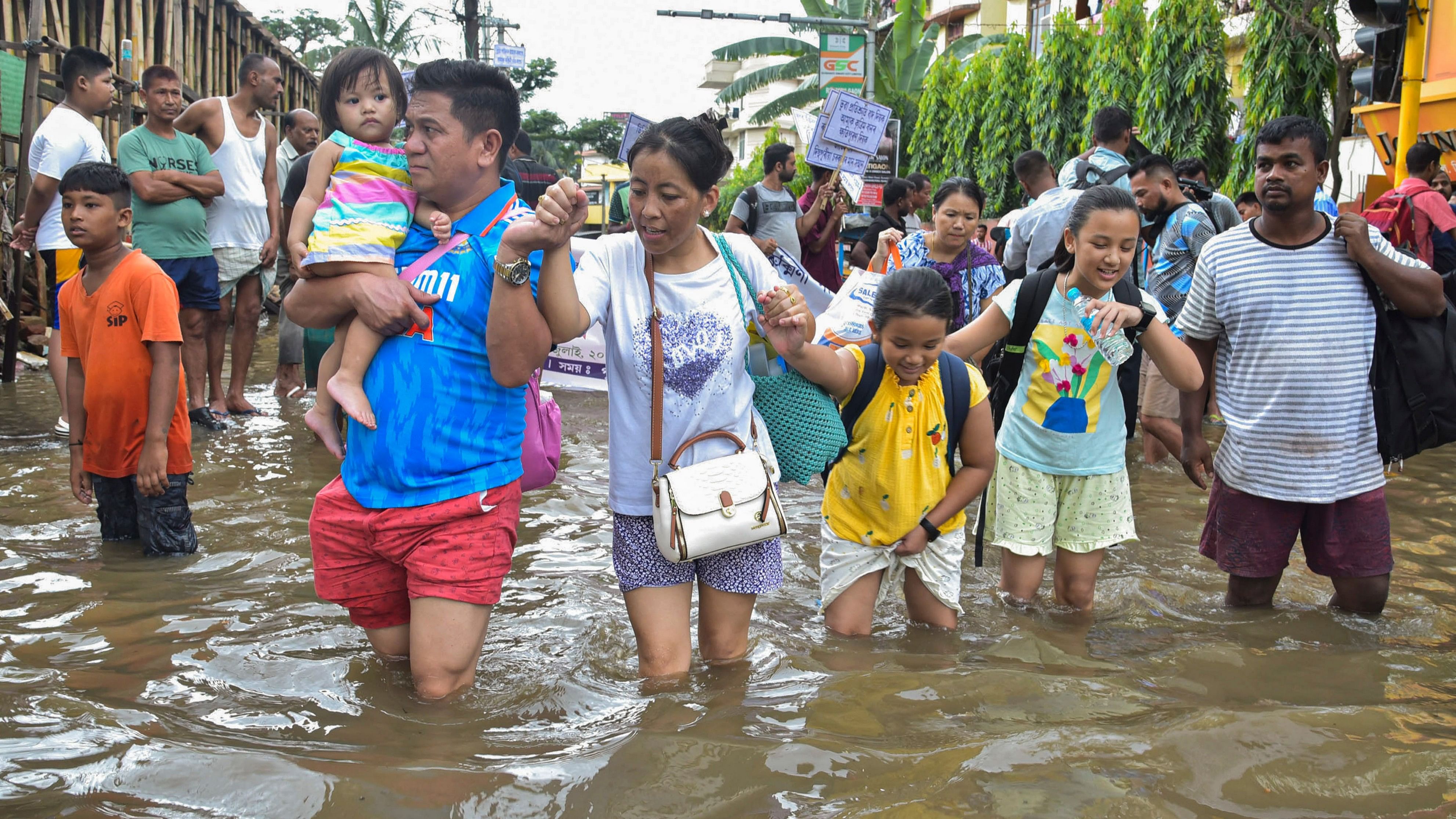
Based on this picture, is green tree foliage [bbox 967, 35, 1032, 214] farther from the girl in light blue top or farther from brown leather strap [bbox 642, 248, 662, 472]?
brown leather strap [bbox 642, 248, 662, 472]

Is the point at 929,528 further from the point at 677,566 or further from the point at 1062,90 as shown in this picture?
the point at 1062,90

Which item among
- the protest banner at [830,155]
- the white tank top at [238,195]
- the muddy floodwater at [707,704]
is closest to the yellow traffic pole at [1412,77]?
the protest banner at [830,155]

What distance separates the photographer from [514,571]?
209 inches

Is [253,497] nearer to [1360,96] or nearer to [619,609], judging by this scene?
[619,609]

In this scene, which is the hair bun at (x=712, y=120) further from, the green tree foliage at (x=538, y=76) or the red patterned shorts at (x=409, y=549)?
the green tree foliage at (x=538, y=76)

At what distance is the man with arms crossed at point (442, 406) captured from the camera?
3121 millimetres

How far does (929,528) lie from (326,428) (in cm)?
210

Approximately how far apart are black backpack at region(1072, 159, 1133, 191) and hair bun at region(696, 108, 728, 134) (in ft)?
14.3

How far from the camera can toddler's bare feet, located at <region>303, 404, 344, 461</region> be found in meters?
3.33

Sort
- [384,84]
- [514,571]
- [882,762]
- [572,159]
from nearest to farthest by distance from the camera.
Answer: [882,762] → [384,84] → [514,571] → [572,159]

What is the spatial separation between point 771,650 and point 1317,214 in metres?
2.64

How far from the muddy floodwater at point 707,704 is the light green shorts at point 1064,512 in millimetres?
341

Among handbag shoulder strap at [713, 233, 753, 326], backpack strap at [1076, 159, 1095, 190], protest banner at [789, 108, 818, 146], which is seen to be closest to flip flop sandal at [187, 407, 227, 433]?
handbag shoulder strap at [713, 233, 753, 326]

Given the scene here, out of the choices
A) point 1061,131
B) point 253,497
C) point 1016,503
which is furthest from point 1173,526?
point 1061,131
